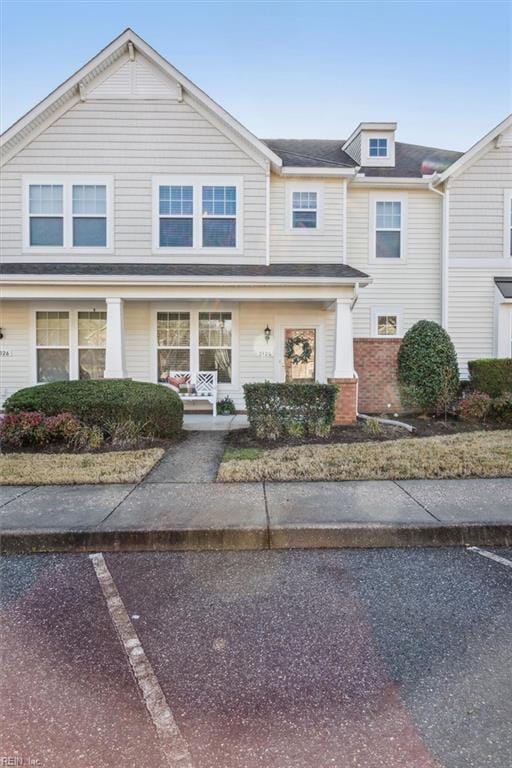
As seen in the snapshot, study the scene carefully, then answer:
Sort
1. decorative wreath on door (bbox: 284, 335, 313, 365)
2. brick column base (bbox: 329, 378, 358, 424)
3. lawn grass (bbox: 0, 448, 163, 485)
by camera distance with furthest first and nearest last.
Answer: decorative wreath on door (bbox: 284, 335, 313, 365) → brick column base (bbox: 329, 378, 358, 424) → lawn grass (bbox: 0, 448, 163, 485)

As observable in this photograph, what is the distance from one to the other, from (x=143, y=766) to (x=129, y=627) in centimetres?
107

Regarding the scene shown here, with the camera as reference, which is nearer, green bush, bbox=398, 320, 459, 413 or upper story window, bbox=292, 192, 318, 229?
green bush, bbox=398, 320, 459, 413

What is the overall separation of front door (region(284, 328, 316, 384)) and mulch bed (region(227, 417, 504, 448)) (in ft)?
8.32

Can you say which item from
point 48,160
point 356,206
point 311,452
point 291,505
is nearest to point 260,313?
point 356,206

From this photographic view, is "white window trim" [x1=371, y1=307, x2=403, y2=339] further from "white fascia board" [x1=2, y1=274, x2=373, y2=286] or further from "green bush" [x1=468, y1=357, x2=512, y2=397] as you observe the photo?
"white fascia board" [x1=2, y1=274, x2=373, y2=286]

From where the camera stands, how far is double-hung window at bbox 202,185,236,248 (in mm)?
11289

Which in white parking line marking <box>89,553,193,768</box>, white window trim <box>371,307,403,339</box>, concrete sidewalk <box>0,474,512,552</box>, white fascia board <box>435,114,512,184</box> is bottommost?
white parking line marking <box>89,553,193,768</box>

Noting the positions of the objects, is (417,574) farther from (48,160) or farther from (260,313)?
(48,160)

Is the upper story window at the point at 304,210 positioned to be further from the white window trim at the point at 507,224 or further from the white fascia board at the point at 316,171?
the white window trim at the point at 507,224

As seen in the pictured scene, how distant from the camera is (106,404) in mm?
8250

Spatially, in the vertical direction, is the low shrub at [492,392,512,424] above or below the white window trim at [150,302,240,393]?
below

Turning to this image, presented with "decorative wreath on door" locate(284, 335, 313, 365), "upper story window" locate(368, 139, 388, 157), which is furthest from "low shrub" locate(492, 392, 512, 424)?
"upper story window" locate(368, 139, 388, 157)

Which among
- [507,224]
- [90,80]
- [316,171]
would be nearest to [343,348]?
[316,171]

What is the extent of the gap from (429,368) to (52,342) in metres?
9.56
